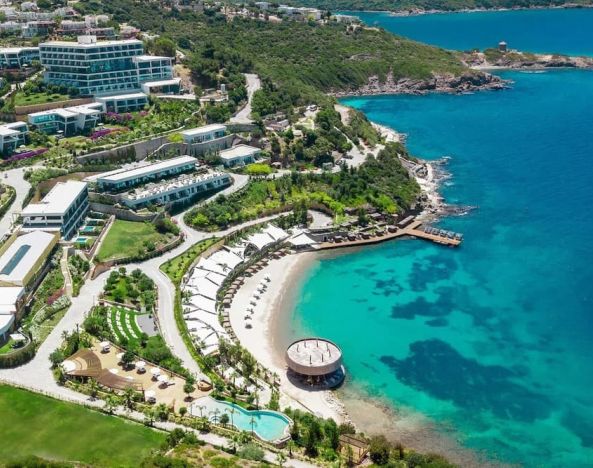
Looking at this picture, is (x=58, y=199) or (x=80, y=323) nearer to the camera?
(x=80, y=323)

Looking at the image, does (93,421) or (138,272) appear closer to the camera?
(93,421)

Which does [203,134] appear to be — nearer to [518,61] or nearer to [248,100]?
[248,100]

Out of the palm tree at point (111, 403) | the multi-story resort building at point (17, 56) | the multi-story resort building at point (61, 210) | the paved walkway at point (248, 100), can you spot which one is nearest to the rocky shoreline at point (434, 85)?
the paved walkway at point (248, 100)

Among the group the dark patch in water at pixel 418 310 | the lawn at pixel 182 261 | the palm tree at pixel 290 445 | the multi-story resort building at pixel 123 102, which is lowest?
the dark patch in water at pixel 418 310

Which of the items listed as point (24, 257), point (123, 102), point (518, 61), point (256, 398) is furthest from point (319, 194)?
point (518, 61)

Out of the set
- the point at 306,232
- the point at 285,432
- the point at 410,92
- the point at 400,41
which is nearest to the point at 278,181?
the point at 306,232

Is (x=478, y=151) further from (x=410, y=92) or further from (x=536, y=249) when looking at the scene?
(x=410, y=92)

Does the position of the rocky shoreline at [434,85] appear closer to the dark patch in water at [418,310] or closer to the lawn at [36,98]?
the lawn at [36,98]
